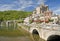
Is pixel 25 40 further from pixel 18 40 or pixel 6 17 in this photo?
pixel 6 17

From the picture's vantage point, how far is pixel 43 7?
128375 millimetres

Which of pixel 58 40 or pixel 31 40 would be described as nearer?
pixel 58 40

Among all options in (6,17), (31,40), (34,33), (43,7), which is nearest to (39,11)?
(43,7)

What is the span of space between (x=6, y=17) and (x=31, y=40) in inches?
5327

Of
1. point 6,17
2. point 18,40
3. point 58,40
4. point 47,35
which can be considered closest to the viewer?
point 47,35

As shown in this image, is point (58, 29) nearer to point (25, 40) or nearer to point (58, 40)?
point (58, 40)

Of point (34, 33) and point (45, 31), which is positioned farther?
point (34, 33)

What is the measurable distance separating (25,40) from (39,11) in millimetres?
87987

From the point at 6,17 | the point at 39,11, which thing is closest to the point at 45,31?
the point at 39,11

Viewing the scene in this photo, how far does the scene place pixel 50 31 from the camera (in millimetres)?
32688

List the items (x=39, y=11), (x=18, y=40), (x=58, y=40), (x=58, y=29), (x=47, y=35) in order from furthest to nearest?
(x=39, y=11) < (x=18, y=40) < (x=58, y=40) < (x=47, y=35) < (x=58, y=29)

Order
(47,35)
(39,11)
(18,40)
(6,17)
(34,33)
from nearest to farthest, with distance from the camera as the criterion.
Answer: (47,35), (18,40), (34,33), (39,11), (6,17)

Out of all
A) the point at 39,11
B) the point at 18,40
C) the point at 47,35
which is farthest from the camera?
the point at 39,11

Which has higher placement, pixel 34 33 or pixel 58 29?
pixel 58 29
